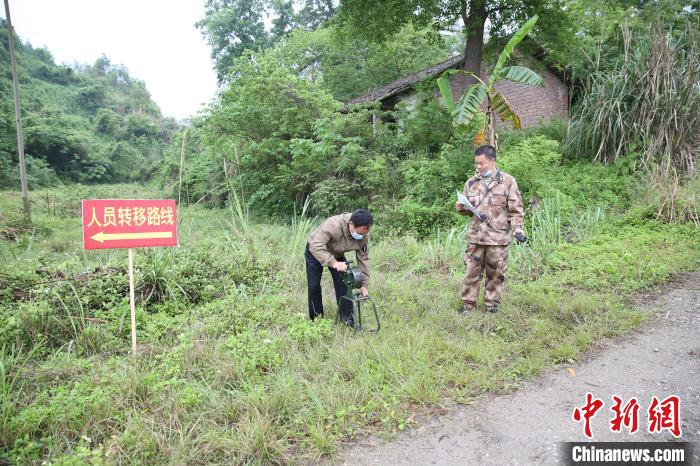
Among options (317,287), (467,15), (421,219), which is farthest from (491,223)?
(467,15)

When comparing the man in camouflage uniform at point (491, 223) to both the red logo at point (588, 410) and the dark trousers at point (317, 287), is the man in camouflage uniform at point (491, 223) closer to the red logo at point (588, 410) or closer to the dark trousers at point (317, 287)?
the dark trousers at point (317, 287)

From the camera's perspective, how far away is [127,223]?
145 inches

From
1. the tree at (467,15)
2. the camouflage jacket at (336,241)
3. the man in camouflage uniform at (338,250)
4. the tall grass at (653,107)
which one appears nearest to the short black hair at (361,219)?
the man in camouflage uniform at (338,250)

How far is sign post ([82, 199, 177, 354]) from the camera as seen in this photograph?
3500 millimetres

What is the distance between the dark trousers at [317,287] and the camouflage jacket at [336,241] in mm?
167

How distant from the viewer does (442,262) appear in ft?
21.1

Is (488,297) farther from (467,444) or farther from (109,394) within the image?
(109,394)

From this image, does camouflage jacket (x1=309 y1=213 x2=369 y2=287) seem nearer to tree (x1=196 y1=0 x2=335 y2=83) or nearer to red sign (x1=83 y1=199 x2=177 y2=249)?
red sign (x1=83 y1=199 x2=177 y2=249)

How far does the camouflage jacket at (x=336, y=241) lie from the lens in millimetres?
3924

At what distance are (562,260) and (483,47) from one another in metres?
8.68

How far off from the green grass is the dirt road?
5.4 inches

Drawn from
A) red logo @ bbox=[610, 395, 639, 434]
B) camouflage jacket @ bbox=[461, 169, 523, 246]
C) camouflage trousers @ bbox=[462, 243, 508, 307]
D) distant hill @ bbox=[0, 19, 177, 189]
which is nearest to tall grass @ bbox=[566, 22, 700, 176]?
camouflage jacket @ bbox=[461, 169, 523, 246]

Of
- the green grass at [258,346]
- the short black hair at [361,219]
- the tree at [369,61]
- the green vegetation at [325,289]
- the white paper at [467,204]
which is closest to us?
the green grass at [258,346]

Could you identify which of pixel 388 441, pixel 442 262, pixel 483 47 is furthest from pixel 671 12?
pixel 388 441
